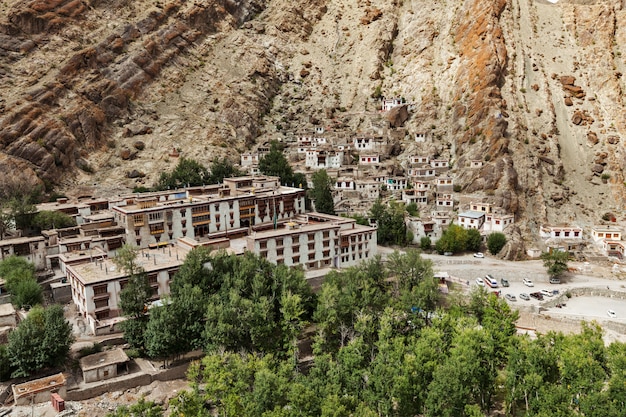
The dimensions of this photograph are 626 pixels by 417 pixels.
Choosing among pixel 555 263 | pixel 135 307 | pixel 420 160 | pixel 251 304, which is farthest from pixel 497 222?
pixel 135 307

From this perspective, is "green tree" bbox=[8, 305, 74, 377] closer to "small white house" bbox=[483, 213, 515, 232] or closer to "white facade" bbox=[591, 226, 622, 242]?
"small white house" bbox=[483, 213, 515, 232]

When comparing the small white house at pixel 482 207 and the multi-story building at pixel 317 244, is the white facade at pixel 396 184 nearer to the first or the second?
the small white house at pixel 482 207

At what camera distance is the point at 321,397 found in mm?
27562

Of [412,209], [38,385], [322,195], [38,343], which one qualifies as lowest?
[38,385]

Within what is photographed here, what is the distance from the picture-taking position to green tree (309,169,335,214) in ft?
220

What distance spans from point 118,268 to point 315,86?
76001 mm

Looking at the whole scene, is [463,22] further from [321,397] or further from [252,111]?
[321,397]

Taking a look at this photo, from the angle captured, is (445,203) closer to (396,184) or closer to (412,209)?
(412,209)

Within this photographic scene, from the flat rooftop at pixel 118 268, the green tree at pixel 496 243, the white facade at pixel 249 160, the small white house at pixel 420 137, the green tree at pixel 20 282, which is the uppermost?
the small white house at pixel 420 137

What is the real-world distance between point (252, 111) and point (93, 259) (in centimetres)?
5652

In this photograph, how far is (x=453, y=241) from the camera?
60969 mm

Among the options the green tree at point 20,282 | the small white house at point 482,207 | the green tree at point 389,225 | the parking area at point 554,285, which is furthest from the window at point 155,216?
the small white house at point 482,207

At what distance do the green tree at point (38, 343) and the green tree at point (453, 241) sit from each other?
139 feet

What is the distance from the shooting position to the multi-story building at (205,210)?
51812mm
